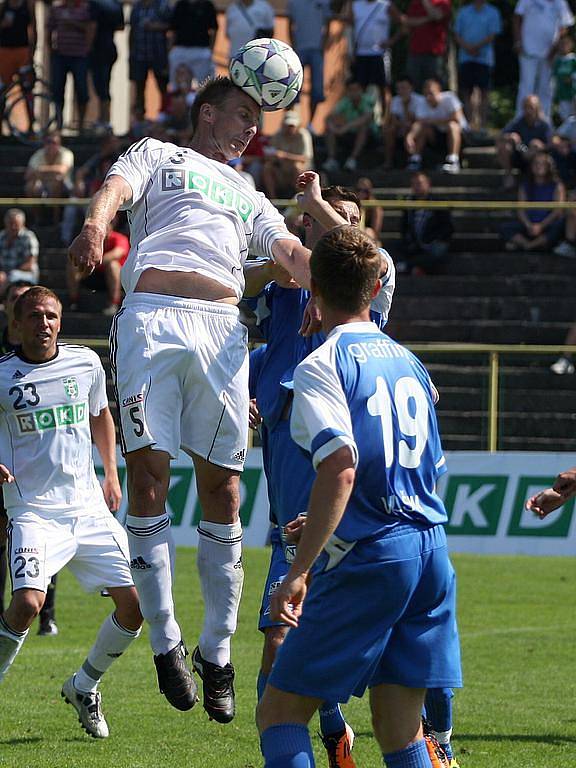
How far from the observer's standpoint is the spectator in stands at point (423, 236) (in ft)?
69.5

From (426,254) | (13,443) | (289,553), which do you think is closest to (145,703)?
(13,443)

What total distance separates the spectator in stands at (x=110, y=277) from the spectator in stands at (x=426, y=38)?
18.3 ft

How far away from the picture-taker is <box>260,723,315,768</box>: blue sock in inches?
215

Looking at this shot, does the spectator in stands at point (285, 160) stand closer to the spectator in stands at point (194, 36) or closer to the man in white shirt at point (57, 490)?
the spectator in stands at point (194, 36)

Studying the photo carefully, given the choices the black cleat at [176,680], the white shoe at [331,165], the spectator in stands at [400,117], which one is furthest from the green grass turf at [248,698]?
the spectator in stands at [400,117]

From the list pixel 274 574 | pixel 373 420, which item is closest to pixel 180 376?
pixel 274 574

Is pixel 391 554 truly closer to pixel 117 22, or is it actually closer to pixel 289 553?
pixel 289 553

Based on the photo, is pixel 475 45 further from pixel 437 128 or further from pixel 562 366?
pixel 562 366

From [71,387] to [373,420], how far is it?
13.3ft

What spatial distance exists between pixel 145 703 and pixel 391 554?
4.70 m

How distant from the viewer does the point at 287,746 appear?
5.47 m

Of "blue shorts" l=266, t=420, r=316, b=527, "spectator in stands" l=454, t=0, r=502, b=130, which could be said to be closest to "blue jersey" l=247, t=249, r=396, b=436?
"blue shorts" l=266, t=420, r=316, b=527

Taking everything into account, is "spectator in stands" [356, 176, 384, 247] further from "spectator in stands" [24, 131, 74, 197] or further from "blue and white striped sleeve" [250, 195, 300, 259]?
"blue and white striped sleeve" [250, 195, 300, 259]

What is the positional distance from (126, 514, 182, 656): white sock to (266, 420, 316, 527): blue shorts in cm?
65
